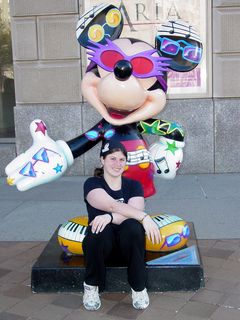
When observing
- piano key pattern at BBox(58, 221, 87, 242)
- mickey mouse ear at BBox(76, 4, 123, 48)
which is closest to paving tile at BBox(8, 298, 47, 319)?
piano key pattern at BBox(58, 221, 87, 242)

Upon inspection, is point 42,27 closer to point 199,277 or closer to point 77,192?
point 77,192

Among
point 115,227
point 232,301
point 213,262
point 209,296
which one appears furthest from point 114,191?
point 213,262

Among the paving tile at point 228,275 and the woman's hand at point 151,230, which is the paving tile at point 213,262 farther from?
the woman's hand at point 151,230

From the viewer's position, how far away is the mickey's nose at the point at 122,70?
135 inches

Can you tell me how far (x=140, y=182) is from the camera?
3.67 meters

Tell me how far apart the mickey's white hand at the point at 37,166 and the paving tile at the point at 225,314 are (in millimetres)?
1390

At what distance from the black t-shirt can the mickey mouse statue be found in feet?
0.83

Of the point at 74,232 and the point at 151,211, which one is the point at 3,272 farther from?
the point at 151,211

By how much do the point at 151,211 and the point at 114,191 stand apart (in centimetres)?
225

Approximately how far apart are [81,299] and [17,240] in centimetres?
149

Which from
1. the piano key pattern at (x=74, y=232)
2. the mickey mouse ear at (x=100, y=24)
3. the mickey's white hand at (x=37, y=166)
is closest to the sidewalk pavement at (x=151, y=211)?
the piano key pattern at (x=74, y=232)

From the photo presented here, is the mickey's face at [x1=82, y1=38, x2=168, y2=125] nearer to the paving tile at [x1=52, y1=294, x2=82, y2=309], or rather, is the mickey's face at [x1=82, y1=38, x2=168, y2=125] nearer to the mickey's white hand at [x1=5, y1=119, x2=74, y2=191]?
the mickey's white hand at [x1=5, y1=119, x2=74, y2=191]

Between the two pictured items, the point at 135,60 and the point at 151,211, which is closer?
the point at 135,60

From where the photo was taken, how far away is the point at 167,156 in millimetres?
3809
